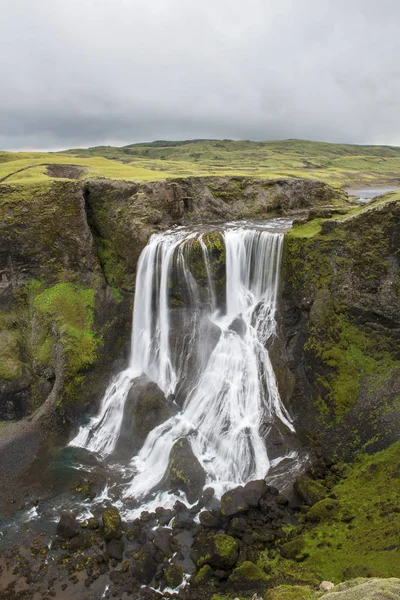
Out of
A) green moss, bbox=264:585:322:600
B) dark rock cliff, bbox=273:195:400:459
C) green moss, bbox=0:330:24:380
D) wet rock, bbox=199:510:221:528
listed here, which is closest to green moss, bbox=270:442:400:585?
dark rock cliff, bbox=273:195:400:459

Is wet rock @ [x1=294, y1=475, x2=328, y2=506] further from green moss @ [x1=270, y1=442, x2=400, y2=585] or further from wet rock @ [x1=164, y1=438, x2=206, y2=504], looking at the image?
wet rock @ [x1=164, y1=438, x2=206, y2=504]

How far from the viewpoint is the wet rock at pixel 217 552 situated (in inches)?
498

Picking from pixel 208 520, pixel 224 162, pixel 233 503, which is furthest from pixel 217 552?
pixel 224 162

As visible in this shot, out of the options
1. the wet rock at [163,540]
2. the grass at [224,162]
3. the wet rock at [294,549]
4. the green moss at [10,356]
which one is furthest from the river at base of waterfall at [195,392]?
the grass at [224,162]

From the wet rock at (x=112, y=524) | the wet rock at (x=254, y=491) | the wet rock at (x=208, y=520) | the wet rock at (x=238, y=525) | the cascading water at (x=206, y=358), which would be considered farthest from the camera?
the cascading water at (x=206, y=358)

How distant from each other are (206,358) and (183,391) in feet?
7.16

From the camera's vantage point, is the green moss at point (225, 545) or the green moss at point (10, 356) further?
the green moss at point (10, 356)

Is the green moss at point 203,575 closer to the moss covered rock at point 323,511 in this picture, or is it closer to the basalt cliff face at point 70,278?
the moss covered rock at point 323,511

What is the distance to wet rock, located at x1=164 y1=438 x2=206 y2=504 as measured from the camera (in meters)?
16.3

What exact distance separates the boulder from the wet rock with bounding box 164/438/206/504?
7.87 feet

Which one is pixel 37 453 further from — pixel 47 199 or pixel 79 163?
pixel 79 163

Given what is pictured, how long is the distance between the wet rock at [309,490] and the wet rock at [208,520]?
337 centimetres

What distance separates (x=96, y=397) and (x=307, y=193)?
77.4ft

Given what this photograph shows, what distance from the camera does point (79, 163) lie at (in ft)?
123
